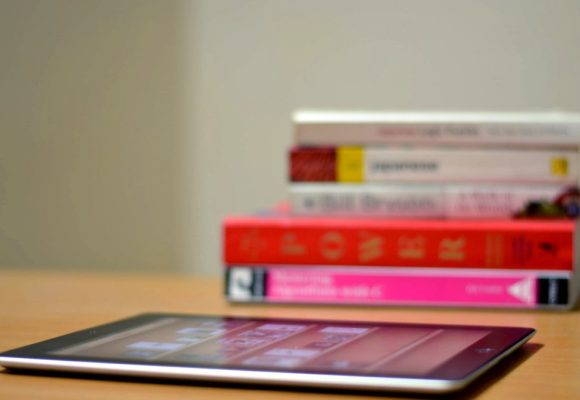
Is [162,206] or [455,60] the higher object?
[455,60]

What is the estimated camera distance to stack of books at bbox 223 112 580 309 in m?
0.83

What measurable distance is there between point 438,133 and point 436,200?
0.06m

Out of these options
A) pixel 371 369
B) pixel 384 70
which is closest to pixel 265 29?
pixel 384 70

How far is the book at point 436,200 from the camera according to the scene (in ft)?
2.85

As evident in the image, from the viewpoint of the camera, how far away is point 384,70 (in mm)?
1253

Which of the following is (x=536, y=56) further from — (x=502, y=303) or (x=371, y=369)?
(x=371, y=369)

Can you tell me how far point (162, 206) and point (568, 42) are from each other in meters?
0.58

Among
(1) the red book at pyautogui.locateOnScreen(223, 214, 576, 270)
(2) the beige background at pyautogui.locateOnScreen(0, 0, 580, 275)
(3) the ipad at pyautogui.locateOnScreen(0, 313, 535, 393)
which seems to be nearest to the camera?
(3) the ipad at pyautogui.locateOnScreen(0, 313, 535, 393)

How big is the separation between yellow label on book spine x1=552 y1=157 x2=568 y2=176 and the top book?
13 millimetres

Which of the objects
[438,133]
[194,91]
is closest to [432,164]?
[438,133]

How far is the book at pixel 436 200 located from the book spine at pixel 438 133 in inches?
1.5

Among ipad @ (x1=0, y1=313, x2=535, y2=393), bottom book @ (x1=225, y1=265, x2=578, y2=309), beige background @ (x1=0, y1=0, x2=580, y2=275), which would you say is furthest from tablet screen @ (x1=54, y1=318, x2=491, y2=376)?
beige background @ (x1=0, y1=0, x2=580, y2=275)

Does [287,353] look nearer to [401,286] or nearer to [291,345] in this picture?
[291,345]

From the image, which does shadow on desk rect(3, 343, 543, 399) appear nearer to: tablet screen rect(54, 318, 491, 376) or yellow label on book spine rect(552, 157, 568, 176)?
tablet screen rect(54, 318, 491, 376)
